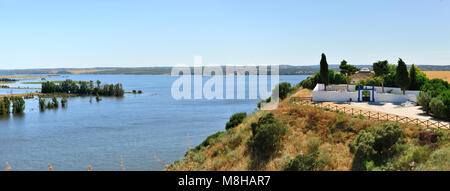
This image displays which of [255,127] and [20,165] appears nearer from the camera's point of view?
[255,127]

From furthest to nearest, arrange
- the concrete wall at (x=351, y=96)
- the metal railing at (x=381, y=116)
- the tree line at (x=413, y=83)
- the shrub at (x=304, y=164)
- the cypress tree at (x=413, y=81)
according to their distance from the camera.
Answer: the cypress tree at (x=413, y=81)
the concrete wall at (x=351, y=96)
the tree line at (x=413, y=83)
the metal railing at (x=381, y=116)
the shrub at (x=304, y=164)

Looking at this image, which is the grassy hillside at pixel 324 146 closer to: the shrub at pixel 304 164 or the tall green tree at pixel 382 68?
the shrub at pixel 304 164

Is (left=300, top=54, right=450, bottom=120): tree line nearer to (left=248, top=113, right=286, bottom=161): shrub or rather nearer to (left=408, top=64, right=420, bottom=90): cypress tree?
(left=408, top=64, right=420, bottom=90): cypress tree

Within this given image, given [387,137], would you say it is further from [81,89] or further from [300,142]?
[81,89]

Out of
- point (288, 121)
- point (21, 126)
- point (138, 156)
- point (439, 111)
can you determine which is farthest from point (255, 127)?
point (21, 126)

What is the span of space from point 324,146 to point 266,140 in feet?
11.7

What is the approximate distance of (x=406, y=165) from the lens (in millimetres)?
16234

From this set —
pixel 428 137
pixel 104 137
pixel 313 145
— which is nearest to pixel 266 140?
pixel 313 145

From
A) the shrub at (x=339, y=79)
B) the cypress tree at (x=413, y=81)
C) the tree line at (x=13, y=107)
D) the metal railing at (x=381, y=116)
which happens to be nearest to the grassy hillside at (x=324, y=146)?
the metal railing at (x=381, y=116)

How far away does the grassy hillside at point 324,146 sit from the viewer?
16.9m

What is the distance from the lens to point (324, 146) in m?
20.3

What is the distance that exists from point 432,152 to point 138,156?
27240 millimetres

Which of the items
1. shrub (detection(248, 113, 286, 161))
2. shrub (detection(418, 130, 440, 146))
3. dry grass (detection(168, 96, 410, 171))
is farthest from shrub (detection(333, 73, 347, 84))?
shrub (detection(418, 130, 440, 146))
